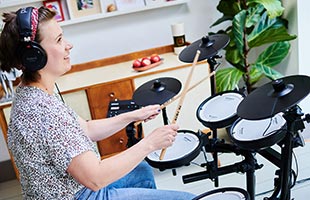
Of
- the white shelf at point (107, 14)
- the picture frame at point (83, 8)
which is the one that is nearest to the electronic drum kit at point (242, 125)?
the white shelf at point (107, 14)

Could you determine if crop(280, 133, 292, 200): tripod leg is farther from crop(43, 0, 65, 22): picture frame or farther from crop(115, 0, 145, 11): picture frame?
crop(43, 0, 65, 22): picture frame

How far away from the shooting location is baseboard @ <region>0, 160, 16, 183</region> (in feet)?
8.92

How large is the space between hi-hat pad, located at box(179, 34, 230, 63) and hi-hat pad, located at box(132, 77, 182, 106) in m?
0.14

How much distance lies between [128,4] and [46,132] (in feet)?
5.86

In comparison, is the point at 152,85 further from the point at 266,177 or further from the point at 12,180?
the point at 12,180

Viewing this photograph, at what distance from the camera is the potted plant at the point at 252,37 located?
2.51 meters

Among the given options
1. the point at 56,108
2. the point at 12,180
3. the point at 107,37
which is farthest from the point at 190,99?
the point at 12,180

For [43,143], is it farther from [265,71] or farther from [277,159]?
[265,71]

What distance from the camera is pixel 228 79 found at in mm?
2574

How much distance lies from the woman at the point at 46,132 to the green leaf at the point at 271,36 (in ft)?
5.37

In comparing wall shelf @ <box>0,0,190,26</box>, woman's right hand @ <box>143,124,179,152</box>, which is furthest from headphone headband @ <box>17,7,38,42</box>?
wall shelf @ <box>0,0,190,26</box>

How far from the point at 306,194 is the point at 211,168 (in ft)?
2.92

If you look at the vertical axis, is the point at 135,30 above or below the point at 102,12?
below

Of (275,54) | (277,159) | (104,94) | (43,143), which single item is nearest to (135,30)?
(104,94)
